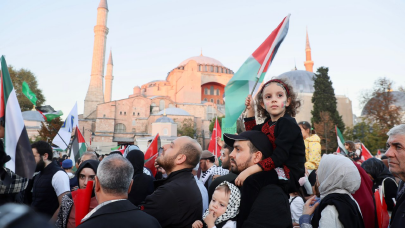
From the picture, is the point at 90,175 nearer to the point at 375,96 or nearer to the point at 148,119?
the point at 375,96

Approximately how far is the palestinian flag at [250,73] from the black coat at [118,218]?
169 centimetres

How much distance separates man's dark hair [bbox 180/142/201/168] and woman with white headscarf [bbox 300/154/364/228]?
3.87 ft

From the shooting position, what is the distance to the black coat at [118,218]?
1.87 metres

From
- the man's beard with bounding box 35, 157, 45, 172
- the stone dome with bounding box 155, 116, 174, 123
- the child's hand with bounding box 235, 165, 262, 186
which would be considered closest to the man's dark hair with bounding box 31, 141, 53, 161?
the man's beard with bounding box 35, 157, 45, 172

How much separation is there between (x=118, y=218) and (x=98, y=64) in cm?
5288

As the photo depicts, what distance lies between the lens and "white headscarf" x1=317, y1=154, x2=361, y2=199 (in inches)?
103

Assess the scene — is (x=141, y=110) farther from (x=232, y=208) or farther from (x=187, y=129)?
(x=232, y=208)

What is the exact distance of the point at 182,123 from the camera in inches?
2055

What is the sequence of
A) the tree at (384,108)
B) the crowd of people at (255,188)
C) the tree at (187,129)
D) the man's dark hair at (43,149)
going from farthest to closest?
the tree at (187,129) < the tree at (384,108) < the man's dark hair at (43,149) < the crowd of people at (255,188)

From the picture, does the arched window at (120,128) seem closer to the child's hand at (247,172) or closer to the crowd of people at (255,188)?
the crowd of people at (255,188)

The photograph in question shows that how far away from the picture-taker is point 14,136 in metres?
3.11

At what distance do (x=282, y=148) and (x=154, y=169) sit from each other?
4.82 metres

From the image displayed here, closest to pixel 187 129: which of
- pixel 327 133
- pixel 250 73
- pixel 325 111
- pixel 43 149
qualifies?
pixel 325 111

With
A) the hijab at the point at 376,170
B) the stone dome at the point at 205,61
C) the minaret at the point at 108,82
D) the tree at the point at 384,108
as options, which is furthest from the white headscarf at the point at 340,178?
the stone dome at the point at 205,61
